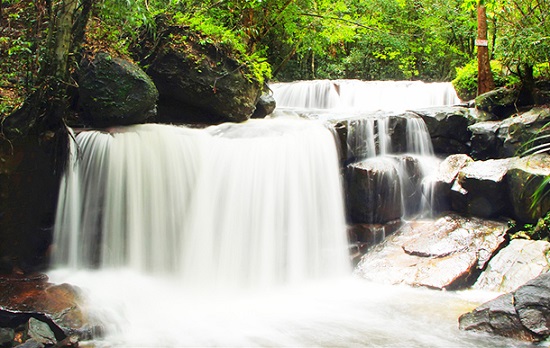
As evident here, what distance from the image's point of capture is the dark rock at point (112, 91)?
6.09 meters

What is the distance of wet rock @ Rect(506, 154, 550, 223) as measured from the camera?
20.4 ft

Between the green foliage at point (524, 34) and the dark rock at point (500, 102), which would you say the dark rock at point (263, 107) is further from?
the green foliage at point (524, 34)

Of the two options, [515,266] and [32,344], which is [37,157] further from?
[515,266]

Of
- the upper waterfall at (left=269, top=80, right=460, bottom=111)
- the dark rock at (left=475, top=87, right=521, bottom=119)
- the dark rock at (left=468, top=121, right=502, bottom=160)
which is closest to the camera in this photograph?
the dark rock at (left=468, top=121, right=502, bottom=160)

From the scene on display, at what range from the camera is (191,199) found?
6.24 m

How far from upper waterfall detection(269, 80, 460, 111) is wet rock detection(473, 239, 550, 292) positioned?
6.01 meters

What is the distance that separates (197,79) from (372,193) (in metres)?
3.60

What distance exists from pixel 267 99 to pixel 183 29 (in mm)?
2486

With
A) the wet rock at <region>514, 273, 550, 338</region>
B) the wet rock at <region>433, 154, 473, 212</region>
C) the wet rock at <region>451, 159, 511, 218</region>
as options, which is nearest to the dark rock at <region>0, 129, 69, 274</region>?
the wet rock at <region>514, 273, 550, 338</region>

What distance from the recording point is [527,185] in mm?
6258

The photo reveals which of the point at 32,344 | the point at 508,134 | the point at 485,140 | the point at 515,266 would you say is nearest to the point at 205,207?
the point at 32,344

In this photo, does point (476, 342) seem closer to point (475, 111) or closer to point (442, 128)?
point (442, 128)

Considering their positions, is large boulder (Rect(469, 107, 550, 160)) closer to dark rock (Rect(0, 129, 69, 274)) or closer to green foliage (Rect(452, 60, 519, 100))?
green foliage (Rect(452, 60, 519, 100))

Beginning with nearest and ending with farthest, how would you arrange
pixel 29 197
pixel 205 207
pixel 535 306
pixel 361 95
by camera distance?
pixel 535 306 → pixel 29 197 → pixel 205 207 → pixel 361 95
